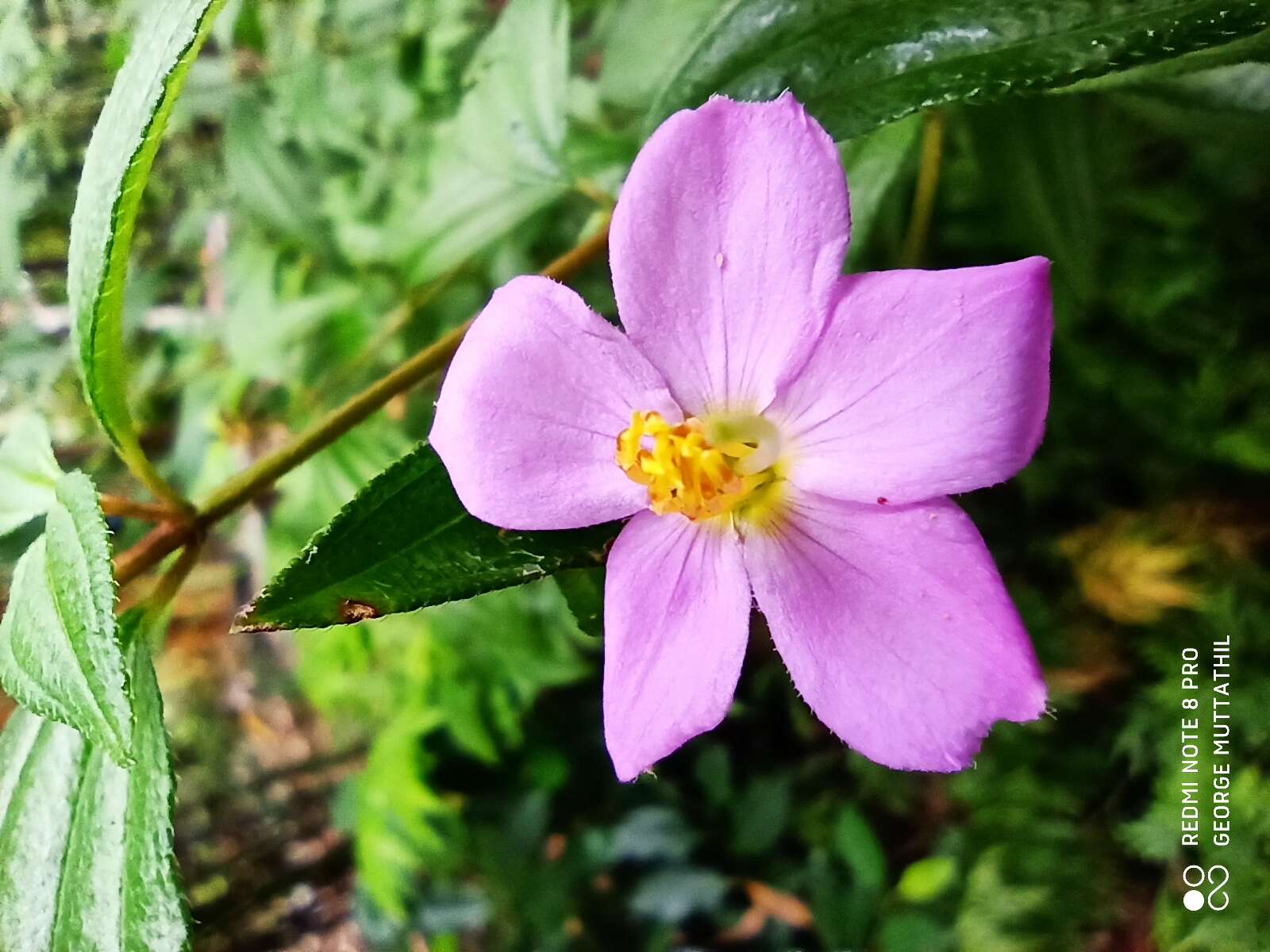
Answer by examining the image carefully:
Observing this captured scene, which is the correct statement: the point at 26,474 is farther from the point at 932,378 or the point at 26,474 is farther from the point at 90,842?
the point at 932,378

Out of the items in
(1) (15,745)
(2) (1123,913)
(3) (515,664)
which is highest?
(1) (15,745)

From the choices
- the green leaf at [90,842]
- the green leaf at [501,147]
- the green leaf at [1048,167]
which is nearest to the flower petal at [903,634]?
the green leaf at [90,842]

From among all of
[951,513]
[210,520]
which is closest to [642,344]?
[951,513]

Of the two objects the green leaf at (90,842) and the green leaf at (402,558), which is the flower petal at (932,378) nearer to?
the green leaf at (402,558)

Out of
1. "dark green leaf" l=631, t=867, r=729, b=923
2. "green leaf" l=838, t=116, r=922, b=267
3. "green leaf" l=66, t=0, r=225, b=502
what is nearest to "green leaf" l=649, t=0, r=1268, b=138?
"green leaf" l=838, t=116, r=922, b=267

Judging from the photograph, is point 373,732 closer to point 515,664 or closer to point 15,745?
point 515,664
